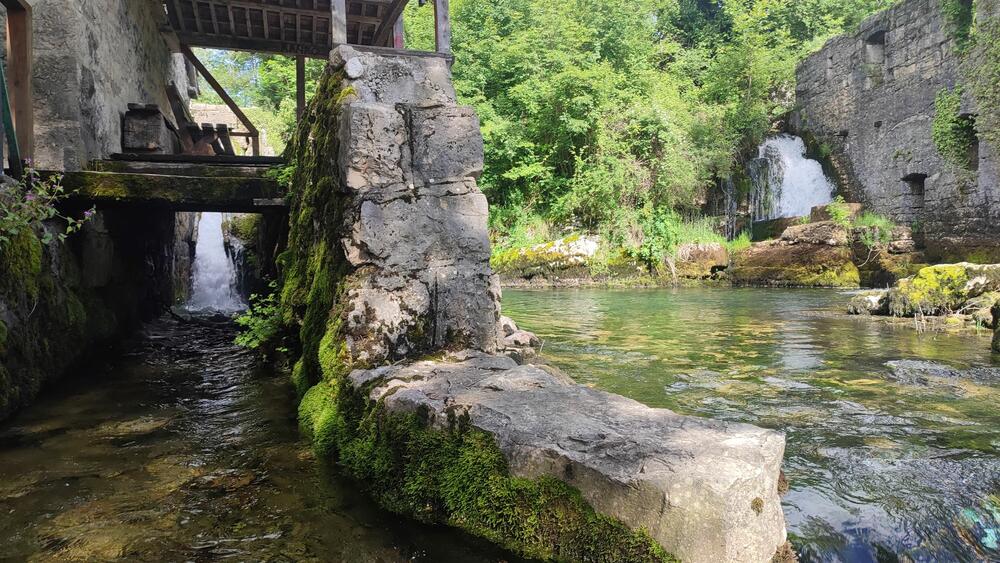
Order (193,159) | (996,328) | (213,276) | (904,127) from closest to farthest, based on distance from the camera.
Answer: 1. (996,328)
2. (193,159)
3. (213,276)
4. (904,127)

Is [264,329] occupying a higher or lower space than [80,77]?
lower

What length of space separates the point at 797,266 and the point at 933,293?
533 cm

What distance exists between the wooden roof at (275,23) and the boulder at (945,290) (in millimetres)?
7919

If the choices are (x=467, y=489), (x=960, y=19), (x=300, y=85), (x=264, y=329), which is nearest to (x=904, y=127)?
(x=960, y=19)

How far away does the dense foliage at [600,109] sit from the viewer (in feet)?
55.6

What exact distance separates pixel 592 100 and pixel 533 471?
54.7 ft

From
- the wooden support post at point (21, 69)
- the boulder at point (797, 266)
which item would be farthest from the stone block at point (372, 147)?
the boulder at point (797, 266)

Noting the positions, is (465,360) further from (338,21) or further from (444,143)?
(338,21)

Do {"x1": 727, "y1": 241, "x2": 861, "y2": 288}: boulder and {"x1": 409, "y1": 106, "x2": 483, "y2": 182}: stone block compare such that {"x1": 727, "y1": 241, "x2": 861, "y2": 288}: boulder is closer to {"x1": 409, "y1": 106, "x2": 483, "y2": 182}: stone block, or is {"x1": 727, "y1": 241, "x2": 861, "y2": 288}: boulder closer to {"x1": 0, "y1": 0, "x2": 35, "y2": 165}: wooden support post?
{"x1": 409, "y1": 106, "x2": 483, "y2": 182}: stone block

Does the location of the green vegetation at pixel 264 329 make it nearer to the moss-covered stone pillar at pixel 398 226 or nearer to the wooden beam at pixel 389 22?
the moss-covered stone pillar at pixel 398 226

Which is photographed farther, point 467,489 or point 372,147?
point 372,147

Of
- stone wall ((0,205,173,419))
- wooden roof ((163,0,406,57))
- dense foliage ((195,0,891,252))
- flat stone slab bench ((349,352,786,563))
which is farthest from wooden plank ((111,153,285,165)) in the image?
dense foliage ((195,0,891,252))

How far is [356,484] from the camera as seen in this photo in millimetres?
2816

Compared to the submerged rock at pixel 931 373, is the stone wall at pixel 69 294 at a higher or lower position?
higher
